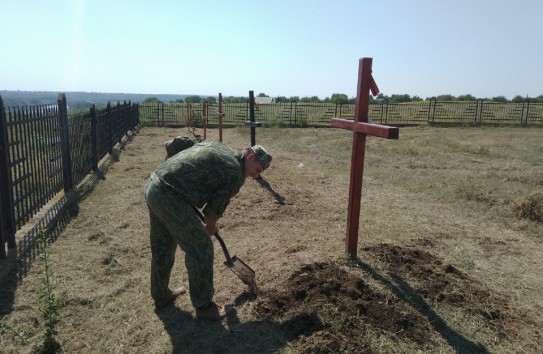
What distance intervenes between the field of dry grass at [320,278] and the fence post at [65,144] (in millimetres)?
470

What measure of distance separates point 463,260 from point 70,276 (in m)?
4.06

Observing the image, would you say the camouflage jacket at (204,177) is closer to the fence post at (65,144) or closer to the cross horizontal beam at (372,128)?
the cross horizontal beam at (372,128)

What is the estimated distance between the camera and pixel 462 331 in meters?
3.03

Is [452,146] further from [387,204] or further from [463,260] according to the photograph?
[463,260]

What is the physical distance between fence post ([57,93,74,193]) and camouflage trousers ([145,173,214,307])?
441 cm

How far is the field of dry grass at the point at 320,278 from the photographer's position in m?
2.93

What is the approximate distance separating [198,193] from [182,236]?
315 millimetres

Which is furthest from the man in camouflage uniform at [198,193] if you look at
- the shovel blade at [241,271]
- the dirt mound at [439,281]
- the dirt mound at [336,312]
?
the dirt mound at [439,281]

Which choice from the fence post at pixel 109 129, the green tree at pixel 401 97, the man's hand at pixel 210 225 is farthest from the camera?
the green tree at pixel 401 97

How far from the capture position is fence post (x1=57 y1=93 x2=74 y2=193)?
6.68 metres

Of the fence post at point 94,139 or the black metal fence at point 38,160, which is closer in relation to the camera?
the black metal fence at point 38,160

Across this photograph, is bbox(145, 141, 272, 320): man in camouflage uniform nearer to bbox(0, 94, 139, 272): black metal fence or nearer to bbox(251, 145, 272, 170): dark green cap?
bbox(251, 145, 272, 170): dark green cap

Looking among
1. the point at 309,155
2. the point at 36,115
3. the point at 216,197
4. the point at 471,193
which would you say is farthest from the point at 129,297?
the point at 309,155

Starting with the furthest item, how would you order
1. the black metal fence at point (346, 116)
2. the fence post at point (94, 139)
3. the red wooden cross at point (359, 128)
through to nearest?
Result: 1. the black metal fence at point (346, 116)
2. the fence post at point (94, 139)
3. the red wooden cross at point (359, 128)
